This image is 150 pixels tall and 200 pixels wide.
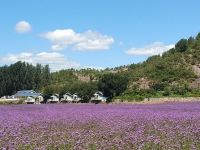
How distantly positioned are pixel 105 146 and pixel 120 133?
2.88m

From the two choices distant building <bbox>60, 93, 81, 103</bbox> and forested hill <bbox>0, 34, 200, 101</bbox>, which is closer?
forested hill <bbox>0, 34, 200, 101</bbox>

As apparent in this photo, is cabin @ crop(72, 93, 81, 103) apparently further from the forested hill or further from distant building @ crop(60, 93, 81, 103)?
the forested hill

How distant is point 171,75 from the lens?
72562mm

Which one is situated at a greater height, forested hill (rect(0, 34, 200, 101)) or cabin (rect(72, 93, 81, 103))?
forested hill (rect(0, 34, 200, 101))

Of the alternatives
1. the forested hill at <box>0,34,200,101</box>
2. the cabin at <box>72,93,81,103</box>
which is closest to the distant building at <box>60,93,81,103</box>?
the cabin at <box>72,93,81,103</box>

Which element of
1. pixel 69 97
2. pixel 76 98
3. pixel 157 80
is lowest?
pixel 76 98

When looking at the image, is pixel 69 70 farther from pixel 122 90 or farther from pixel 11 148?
pixel 11 148

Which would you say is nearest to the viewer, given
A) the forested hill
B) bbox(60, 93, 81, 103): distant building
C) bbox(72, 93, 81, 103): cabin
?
the forested hill

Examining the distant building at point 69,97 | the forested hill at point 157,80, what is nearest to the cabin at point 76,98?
the distant building at point 69,97

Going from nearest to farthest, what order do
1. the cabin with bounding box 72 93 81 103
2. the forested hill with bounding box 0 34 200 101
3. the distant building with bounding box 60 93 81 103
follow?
the forested hill with bounding box 0 34 200 101, the cabin with bounding box 72 93 81 103, the distant building with bounding box 60 93 81 103

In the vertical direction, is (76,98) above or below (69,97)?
below

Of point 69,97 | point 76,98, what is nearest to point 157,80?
point 76,98

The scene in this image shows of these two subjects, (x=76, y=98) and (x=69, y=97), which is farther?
(x=69, y=97)

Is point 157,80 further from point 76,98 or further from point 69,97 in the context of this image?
point 69,97
